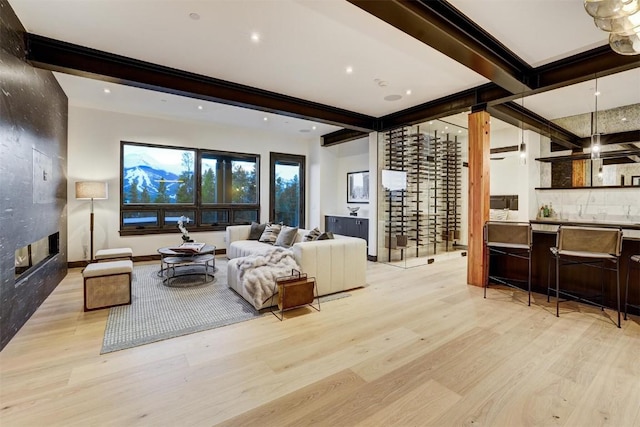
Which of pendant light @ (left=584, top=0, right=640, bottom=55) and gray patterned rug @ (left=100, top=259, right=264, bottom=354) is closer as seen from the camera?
pendant light @ (left=584, top=0, right=640, bottom=55)

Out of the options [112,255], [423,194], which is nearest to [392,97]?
[423,194]

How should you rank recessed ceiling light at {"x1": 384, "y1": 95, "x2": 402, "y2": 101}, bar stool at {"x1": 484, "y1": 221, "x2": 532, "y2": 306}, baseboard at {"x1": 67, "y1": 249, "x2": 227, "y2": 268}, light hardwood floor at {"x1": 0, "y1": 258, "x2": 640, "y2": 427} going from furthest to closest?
baseboard at {"x1": 67, "y1": 249, "x2": 227, "y2": 268}
recessed ceiling light at {"x1": 384, "y1": 95, "x2": 402, "y2": 101}
bar stool at {"x1": 484, "y1": 221, "x2": 532, "y2": 306}
light hardwood floor at {"x1": 0, "y1": 258, "x2": 640, "y2": 427}

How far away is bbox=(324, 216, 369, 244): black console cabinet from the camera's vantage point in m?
6.88

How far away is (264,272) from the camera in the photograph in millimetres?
3455

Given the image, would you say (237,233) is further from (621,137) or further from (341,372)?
(621,137)

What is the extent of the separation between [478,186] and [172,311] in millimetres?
4529

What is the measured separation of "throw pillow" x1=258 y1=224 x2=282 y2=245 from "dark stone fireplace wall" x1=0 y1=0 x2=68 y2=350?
311cm

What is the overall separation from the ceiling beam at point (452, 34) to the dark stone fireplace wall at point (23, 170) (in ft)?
10.3

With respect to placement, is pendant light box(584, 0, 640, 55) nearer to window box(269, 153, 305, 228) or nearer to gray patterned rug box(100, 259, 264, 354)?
gray patterned rug box(100, 259, 264, 354)

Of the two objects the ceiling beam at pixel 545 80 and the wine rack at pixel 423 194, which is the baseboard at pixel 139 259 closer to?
the wine rack at pixel 423 194

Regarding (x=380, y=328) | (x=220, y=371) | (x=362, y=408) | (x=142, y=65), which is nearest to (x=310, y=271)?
(x=380, y=328)

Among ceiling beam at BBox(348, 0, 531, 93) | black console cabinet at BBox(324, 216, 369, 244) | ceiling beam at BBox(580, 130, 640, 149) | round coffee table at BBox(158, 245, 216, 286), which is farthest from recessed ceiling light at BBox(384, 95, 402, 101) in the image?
ceiling beam at BBox(580, 130, 640, 149)

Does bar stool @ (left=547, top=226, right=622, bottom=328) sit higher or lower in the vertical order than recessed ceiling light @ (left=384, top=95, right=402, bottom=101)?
lower

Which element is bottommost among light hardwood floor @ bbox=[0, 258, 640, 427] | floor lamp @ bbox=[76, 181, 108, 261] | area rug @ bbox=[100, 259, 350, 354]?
light hardwood floor @ bbox=[0, 258, 640, 427]
